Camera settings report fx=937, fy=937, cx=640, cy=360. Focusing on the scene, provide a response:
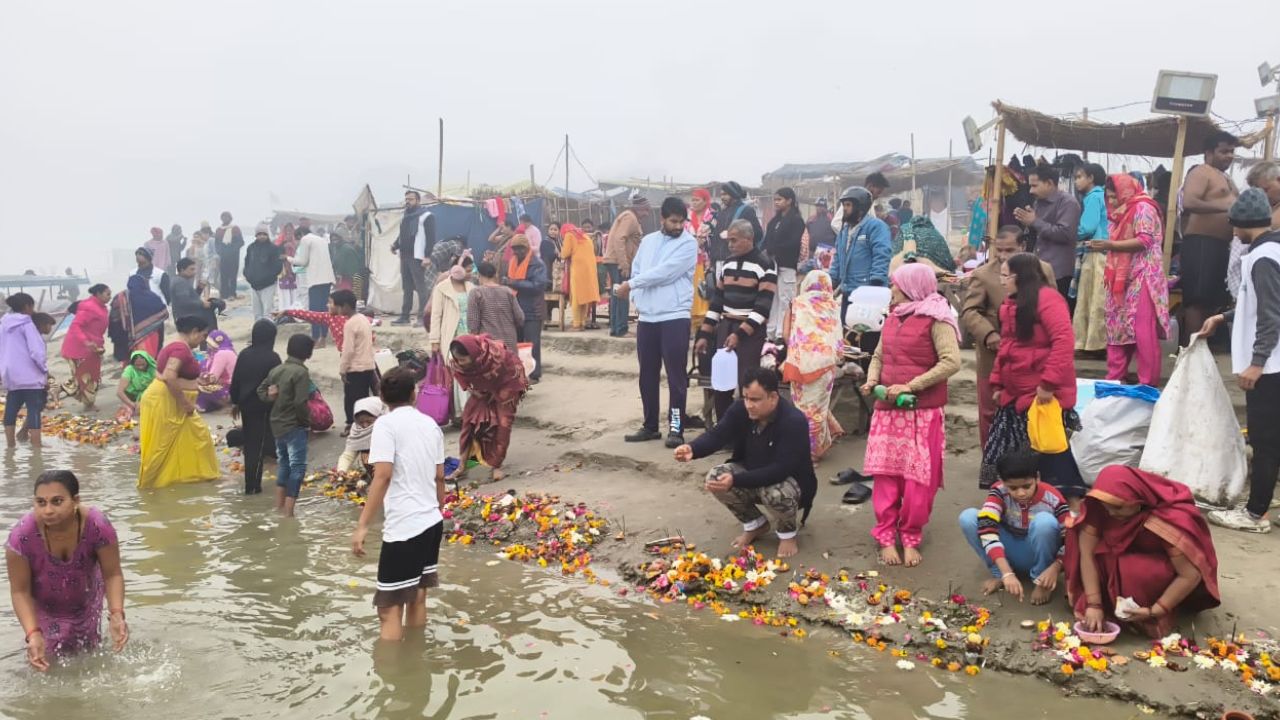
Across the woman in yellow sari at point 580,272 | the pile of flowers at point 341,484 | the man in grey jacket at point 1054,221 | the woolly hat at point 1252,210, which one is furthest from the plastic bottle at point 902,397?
the woman in yellow sari at point 580,272

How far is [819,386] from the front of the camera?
7480 millimetres

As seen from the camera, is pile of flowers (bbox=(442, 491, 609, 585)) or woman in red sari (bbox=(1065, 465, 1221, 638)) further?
pile of flowers (bbox=(442, 491, 609, 585))

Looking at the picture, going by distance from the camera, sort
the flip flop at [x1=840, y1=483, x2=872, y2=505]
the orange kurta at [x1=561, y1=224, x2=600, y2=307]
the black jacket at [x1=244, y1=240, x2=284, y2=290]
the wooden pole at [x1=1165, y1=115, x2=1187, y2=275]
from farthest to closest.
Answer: the black jacket at [x1=244, y1=240, x2=284, y2=290] → the orange kurta at [x1=561, y1=224, x2=600, y2=307] → the wooden pole at [x1=1165, y1=115, x2=1187, y2=275] → the flip flop at [x1=840, y1=483, x2=872, y2=505]

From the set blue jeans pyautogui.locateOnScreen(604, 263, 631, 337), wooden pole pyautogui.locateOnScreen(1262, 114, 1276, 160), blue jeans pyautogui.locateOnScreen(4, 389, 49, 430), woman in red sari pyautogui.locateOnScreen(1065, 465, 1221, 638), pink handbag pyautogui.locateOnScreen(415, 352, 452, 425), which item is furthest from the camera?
blue jeans pyautogui.locateOnScreen(604, 263, 631, 337)

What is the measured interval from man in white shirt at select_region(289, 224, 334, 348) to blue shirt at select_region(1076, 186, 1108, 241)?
12.4 metres

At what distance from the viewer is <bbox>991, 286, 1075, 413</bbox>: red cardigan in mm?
5574

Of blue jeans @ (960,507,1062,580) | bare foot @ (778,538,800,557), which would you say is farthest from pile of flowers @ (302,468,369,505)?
blue jeans @ (960,507,1062,580)

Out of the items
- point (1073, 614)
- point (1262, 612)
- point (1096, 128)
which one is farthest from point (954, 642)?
point (1096, 128)

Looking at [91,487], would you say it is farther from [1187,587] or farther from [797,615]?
[1187,587]

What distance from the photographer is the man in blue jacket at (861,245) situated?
8.20m

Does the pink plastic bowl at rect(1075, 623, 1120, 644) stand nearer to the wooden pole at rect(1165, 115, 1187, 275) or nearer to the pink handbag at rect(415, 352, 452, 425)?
the wooden pole at rect(1165, 115, 1187, 275)

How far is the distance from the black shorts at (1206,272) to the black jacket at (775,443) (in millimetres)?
4190

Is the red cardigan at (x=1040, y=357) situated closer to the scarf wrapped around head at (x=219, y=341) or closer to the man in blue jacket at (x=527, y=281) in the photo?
the man in blue jacket at (x=527, y=281)

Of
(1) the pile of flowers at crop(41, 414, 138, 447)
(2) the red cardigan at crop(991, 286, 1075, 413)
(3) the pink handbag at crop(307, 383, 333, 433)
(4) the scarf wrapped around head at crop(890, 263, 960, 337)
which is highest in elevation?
(4) the scarf wrapped around head at crop(890, 263, 960, 337)
